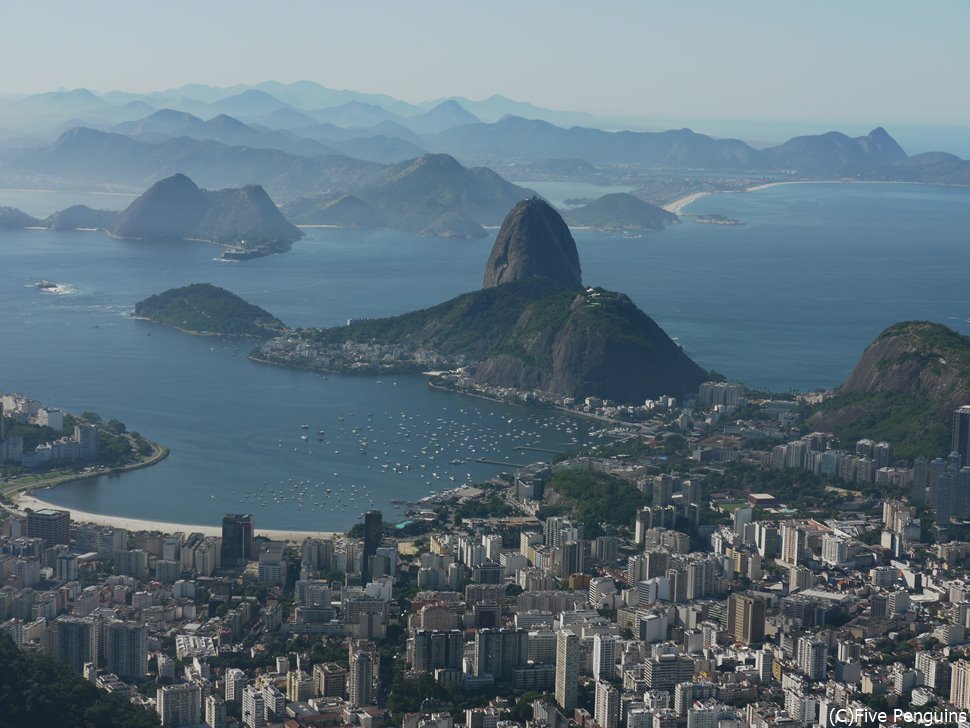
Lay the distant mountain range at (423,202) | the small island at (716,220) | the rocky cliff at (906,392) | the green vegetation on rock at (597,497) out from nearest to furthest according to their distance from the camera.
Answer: the green vegetation on rock at (597,497), the rocky cliff at (906,392), the distant mountain range at (423,202), the small island at (716,220)

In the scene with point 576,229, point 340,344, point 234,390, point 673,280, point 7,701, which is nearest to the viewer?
point 7,701

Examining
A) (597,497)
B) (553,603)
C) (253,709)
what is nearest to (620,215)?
(597,497)

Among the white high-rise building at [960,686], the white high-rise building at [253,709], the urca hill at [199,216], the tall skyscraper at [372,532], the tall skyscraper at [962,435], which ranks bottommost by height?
the white high-rise building at [253,709]

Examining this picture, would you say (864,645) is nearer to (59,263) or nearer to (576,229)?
(59,263)

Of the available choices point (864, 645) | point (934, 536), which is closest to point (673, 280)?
point (934, 536)

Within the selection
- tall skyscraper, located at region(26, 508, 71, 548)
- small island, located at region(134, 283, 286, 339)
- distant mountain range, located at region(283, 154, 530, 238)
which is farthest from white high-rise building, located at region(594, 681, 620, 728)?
distant mountain range, located at region(283, 154, 530, 238)

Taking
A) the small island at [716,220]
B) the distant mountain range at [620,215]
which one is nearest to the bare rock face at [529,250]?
the distant mountain range at [620,215]

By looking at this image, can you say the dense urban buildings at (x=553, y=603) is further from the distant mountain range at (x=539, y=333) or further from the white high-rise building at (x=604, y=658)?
the distant mountain range at (x=539, y=333)

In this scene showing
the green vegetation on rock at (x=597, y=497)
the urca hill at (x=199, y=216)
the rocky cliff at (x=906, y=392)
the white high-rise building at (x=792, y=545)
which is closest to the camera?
the white high-rise building at (x=792, y=545)
